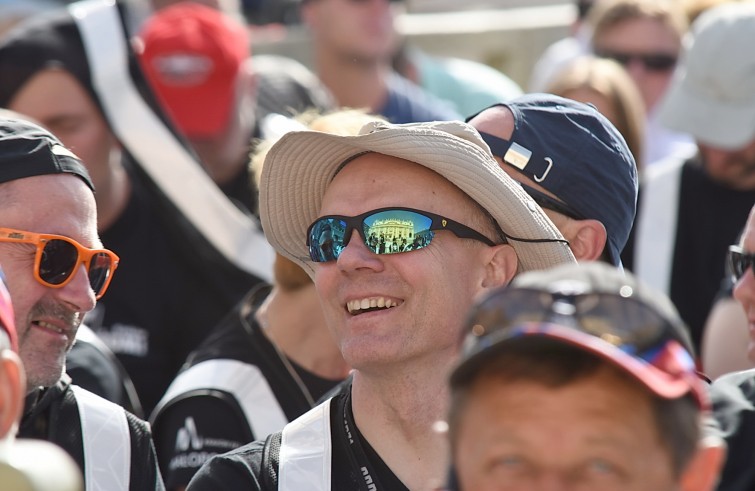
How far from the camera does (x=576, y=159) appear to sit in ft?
10.4

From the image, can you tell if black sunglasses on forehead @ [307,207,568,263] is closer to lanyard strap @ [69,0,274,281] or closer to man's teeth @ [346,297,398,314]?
man's teeth @ [346,297,398,314]

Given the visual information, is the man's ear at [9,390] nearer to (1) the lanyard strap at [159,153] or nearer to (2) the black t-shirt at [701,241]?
(1) the lanyard strap at [159,153]

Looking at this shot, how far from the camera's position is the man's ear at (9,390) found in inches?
72.4

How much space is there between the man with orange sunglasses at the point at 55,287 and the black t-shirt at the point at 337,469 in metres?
0.39

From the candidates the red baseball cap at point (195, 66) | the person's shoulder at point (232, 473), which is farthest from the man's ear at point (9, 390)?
the red baseball cap at point (195, 66)

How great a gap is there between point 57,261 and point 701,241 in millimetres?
2812

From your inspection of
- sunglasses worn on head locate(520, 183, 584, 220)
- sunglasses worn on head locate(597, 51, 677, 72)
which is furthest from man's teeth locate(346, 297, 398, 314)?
sunglasses worn on head locate(597, 51, 677, 72)

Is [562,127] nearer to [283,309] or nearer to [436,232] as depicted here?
[436,232]

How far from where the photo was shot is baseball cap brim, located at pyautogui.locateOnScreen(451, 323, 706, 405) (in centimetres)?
173

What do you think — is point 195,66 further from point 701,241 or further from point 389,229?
point 389,229

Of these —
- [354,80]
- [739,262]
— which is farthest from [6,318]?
[354,80]

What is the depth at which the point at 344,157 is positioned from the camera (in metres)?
2.95

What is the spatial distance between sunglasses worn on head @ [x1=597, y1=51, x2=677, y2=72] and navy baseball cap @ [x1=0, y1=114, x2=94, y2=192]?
393cm

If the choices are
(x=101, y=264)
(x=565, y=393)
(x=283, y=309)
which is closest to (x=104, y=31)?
(x=283, y=309)
